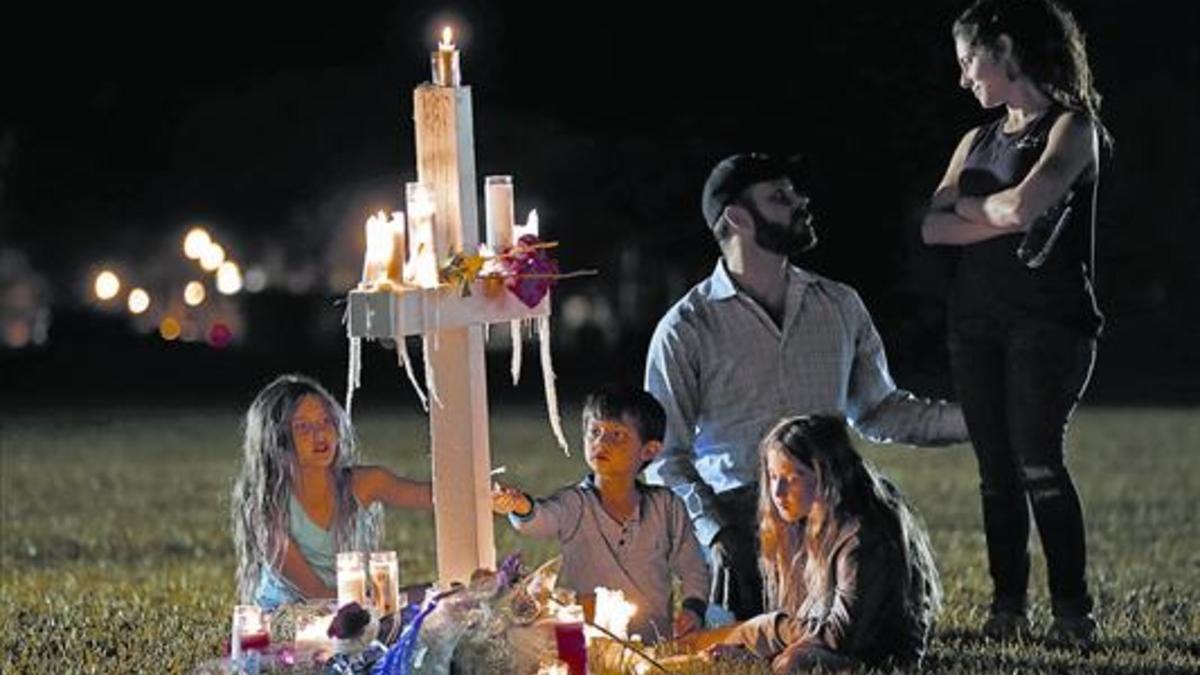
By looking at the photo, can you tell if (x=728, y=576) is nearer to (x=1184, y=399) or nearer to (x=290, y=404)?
(x=290, y=404)

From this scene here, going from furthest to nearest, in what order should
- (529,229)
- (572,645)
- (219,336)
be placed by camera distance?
(219,336)
(529,229)
(572,645)

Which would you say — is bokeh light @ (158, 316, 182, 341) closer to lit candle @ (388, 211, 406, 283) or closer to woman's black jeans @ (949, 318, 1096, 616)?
woman's black jeans @ (949, 318, 1096, 616)

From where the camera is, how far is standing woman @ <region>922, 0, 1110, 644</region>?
29.3ft

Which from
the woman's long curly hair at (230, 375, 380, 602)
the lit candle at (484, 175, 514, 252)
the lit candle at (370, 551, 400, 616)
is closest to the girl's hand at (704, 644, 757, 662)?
the lit candle at (370, 551, 400, 616)

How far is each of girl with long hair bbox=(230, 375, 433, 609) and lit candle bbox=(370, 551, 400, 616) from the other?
2.75 ft

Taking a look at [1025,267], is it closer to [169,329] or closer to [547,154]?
[547,154]

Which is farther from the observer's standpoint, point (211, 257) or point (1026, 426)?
point (211, 257)

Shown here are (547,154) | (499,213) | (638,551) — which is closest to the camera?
(499,213)

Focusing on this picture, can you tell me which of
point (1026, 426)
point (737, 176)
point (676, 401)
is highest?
point (737, 176)

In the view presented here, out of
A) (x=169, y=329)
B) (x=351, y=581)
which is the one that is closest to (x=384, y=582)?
(x=351, y=581)

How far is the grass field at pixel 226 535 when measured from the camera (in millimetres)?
9320

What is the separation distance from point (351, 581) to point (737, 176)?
6.16 ft

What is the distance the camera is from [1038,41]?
895 centimetres

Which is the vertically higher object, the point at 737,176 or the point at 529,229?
the point at 737,176
